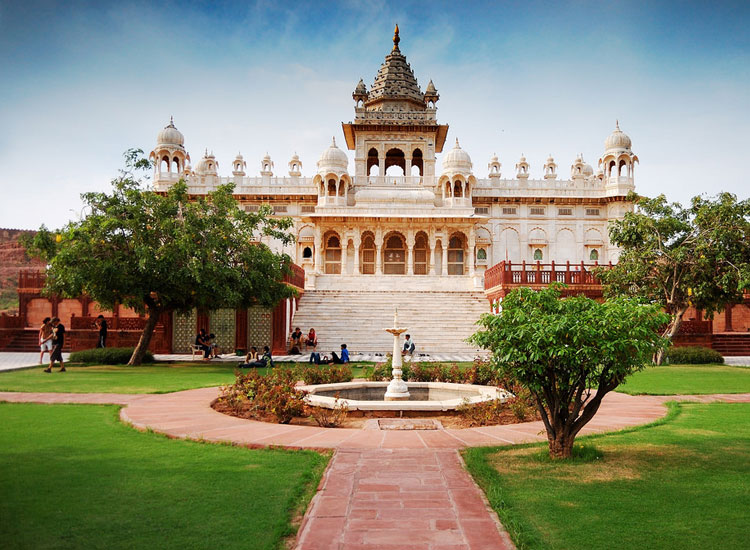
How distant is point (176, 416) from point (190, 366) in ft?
29.8

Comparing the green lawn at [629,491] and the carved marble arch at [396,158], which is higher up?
the carved marble arch at [396,158]

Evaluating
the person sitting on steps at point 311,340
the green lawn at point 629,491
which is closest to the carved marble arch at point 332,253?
the person sitting on steps at point 311,340

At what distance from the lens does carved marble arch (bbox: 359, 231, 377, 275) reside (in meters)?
39.3

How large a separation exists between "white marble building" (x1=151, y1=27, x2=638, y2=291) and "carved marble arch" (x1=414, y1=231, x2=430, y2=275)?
69 millimetres

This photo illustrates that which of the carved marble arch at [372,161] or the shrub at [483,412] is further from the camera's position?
the carved marble arch at [372,161]

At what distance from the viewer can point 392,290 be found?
28.0 m

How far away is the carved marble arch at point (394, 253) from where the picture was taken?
129 feet

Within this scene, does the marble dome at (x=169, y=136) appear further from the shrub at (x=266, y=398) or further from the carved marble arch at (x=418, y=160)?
the shrub at (x=266, y=398)

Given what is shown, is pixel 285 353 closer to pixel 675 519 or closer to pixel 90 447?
pixel 90 447

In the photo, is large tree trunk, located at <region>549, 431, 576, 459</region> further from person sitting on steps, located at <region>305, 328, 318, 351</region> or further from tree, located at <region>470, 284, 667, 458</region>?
person sitting on steps, located at <region>305, 328, 318, 351</region>

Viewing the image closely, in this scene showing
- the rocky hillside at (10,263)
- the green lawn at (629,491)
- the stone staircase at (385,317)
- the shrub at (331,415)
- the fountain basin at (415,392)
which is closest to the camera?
the green lawn at (629,491)

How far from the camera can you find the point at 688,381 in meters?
13.4

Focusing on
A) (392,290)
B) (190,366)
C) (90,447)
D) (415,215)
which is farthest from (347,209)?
(90,447)

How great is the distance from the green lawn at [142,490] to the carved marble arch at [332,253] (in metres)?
31.7
